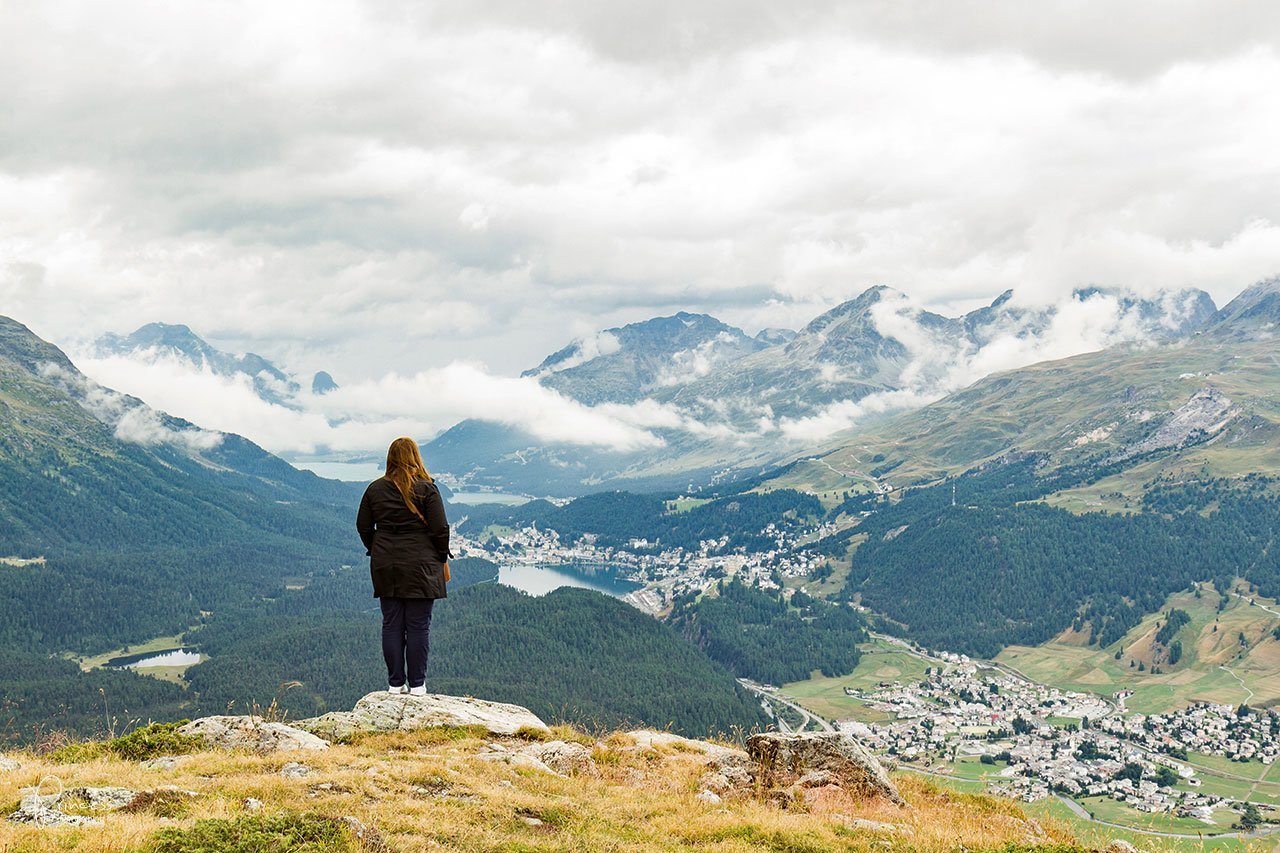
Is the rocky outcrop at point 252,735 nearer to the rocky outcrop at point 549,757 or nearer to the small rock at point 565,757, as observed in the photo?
the rocky outcrop at point 549,757

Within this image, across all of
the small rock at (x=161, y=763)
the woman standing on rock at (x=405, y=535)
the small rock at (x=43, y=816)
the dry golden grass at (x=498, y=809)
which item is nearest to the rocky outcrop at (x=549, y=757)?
the dry golden grass at (x=498, y=809)

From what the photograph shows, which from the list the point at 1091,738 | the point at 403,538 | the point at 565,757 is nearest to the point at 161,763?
the point at 403,538

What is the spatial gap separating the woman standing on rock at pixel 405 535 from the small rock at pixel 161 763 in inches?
197

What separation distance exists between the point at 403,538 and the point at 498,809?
7109 millimetres

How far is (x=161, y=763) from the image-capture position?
16.9 metres

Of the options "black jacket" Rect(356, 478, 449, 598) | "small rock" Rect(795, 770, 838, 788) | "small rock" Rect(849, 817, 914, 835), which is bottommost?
"small rock" Rect(795, 770, 838, 788)

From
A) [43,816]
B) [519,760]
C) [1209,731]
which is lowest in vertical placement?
[1209,731]

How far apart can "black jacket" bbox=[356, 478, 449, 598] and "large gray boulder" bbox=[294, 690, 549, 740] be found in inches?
135

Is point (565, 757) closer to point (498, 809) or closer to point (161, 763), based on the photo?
point (498, 809)

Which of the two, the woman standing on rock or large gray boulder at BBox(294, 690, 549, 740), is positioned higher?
the woman standing on rock

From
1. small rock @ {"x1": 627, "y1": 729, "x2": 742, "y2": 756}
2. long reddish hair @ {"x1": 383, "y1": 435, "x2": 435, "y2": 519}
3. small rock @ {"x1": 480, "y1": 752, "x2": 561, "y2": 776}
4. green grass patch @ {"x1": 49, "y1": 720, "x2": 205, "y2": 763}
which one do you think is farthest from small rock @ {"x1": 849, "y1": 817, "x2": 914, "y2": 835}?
green grass patch @ {"x1": 49, "y1": 720, "x2": 205, "y2": 763}

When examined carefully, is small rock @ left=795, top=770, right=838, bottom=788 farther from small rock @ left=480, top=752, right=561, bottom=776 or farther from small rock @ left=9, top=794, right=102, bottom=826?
small rock @ left=9, top=794, right=102, bottom=826

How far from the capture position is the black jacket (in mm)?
18969

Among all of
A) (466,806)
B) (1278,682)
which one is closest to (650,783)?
(466,806)
